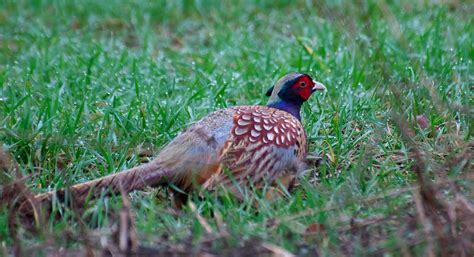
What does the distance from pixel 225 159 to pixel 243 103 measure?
1.49 m

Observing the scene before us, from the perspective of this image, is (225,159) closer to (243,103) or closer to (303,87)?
(303,87)

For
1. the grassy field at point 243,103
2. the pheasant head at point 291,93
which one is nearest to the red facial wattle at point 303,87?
the pheasant head at point 291,93

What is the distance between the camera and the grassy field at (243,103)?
3486mm

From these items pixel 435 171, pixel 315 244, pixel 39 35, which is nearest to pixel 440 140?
pixel 435 171

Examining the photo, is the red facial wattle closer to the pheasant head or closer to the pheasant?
the pheasant head

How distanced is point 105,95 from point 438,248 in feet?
10.5

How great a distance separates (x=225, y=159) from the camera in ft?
13.8

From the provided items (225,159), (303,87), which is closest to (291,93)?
(303,87)

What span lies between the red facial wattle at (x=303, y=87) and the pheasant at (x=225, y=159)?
38cm

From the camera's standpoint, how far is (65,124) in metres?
5.10

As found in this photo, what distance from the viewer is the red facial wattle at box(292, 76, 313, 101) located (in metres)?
4.85

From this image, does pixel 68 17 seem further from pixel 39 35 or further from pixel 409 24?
pixel 409 24

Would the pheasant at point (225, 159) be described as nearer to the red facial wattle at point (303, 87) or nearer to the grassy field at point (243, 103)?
the grassy field at point (243, 103)

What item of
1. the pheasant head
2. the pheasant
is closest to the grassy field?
the pheasant
